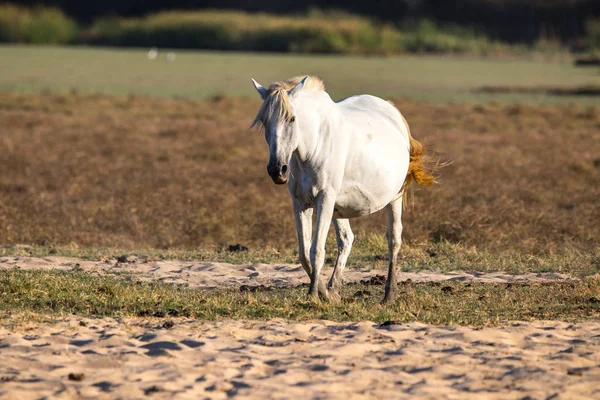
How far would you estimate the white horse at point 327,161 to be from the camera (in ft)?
25.2

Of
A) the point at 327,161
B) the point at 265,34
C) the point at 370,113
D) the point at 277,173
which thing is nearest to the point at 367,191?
the point at 327,161

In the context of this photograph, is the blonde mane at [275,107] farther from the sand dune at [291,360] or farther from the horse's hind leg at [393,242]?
the horse's hind leg at [393,242]

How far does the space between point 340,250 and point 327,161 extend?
1125 millimetres

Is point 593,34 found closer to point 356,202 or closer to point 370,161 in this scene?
point 370,161

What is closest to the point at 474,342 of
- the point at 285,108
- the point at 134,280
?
the point at 285,108

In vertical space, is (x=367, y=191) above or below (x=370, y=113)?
below

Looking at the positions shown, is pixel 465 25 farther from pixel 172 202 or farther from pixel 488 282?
pixel 488 282

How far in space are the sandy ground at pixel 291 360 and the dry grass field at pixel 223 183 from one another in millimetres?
5090

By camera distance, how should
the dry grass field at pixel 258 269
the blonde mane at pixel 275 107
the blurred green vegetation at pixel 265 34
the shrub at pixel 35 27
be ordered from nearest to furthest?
the dry grass field at pixel 258 269 < the blonde mane at pixel 275 107 < the blurred green vegetation at pixel 265 34 < the shrub at pixel 35 27

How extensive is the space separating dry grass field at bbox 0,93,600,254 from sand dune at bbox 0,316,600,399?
512 cm

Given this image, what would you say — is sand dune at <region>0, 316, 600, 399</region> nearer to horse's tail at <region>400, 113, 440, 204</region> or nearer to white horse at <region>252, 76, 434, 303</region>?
white horse at <region>252, 76, 434, 303</region>

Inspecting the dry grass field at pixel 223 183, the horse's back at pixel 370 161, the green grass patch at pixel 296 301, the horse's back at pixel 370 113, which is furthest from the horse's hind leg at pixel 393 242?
the dry grass field at pixel 223 183

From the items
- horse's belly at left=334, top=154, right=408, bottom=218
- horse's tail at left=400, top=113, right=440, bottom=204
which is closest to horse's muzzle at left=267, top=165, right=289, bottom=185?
horse's belly at left=334, top=154, right=408, bottom=218

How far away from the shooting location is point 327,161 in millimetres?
8070
